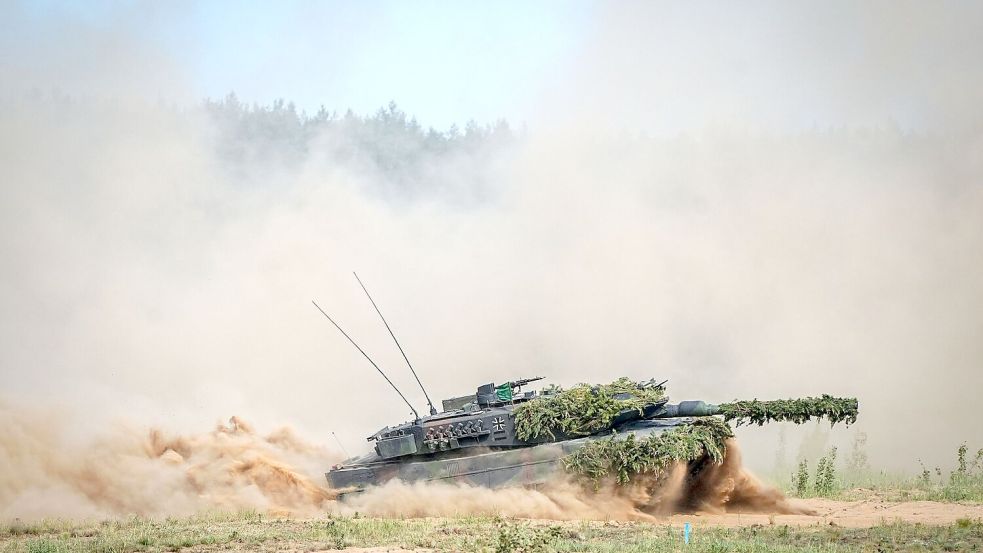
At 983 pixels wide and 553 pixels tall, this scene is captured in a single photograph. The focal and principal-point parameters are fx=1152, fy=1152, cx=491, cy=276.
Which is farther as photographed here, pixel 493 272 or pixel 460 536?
pixel 493 272

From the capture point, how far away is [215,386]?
39.7m

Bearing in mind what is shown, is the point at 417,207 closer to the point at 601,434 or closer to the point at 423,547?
the point at 601,434

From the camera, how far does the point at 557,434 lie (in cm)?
2150

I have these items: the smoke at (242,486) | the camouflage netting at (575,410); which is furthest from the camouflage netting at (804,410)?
the camouflage netting at (575,410)

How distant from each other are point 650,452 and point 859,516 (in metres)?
3.80

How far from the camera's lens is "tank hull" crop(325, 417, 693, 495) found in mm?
21109

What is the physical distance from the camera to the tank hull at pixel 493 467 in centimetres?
2111

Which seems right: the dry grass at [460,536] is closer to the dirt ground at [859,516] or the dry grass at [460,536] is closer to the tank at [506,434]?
the dirt ground at [859,516]

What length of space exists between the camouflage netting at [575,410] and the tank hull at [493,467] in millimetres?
246

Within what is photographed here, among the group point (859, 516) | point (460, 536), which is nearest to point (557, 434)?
point (460, 536)


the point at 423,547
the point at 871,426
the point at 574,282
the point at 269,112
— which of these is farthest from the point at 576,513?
the point at 269,112

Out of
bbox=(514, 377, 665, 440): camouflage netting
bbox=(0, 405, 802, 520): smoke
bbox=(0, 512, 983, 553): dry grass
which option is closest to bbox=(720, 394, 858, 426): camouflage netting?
bbox=(0, 405, 802, 520): smoke

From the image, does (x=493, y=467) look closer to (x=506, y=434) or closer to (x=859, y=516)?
(x=506, y=434)

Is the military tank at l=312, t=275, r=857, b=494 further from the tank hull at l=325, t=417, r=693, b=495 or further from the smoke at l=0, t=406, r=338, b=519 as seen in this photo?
the smoke at l=0, t=406, r=338, b=519
